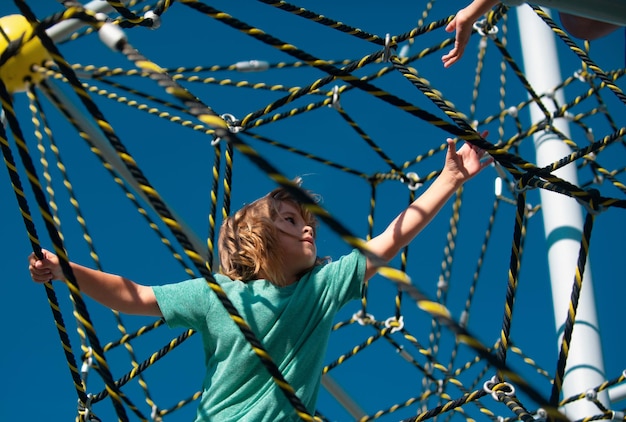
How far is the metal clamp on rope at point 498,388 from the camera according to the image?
1.25m

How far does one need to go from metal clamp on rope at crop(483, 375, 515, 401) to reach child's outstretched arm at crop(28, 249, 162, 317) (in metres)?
0.47

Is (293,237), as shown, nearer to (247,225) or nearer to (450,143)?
(247,225)

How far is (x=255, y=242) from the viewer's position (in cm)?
124

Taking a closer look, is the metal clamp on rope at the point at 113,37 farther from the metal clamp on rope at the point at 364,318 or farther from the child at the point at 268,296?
the metal clamp on rope at the point at 364,318

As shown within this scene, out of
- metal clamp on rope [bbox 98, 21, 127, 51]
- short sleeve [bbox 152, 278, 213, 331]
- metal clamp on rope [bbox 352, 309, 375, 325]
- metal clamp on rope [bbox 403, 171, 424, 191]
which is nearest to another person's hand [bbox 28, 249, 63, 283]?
short sleeve [bbox 152, 278, 213, 331]

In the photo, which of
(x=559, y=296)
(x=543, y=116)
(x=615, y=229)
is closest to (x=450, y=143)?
(x=559, y=296)

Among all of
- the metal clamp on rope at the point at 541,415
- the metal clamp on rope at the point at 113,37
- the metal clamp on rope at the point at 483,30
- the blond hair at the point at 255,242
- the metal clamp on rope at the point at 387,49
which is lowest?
the metal clamp on rope at the point at 541,415

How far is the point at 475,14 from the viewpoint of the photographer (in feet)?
3.94

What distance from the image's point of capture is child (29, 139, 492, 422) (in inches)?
44.9

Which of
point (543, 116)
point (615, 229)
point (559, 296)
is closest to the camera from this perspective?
point (559, 296)

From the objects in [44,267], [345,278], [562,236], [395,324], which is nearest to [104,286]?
[44,267]

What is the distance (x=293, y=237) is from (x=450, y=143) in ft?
0.82

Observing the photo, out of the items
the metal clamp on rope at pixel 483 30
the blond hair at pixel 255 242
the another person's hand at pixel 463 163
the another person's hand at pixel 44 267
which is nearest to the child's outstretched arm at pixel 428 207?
the another person's hand at pixel 463 163

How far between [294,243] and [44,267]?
1.09 feet
